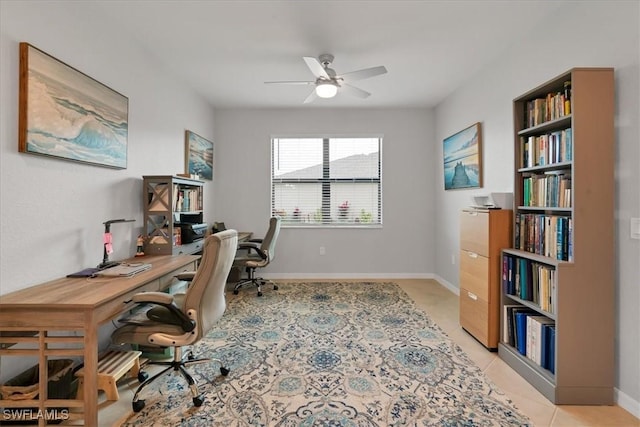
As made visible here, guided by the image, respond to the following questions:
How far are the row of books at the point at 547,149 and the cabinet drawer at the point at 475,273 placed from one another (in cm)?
87

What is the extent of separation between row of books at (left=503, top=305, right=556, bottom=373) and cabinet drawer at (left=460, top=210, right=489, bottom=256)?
52cm

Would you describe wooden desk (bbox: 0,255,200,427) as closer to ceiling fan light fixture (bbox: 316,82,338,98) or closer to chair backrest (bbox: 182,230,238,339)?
chair backrest (bbox: 182,230,238,339)

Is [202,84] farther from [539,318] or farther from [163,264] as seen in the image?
[539,318]

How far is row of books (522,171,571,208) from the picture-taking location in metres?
2.05

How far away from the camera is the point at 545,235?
2189 mm

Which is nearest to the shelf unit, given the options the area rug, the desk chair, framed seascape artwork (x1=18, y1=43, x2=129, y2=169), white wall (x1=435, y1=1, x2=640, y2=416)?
framed seascape artwork (x1=18, y1=43, x2=129, y2=169)

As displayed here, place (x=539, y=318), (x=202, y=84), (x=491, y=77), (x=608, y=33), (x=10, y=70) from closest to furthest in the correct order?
(x=10, y=70) < (x=608, y=33) < (x=539, y=318) < (x=491, y=77) < (x=202, y=84)

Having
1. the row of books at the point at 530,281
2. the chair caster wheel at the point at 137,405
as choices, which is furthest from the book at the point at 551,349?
the chair caster wheel at the point at 137,405

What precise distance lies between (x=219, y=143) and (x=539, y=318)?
183 inches

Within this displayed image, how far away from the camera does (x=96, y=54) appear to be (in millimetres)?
2359

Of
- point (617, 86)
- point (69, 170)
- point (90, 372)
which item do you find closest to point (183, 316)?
point (90, 372)

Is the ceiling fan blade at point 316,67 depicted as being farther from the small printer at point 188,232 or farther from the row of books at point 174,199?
the small printer at point 188,232

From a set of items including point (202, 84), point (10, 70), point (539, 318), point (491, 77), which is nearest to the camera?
point (10, 70)

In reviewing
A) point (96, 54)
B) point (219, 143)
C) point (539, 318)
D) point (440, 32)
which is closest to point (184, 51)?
point (96, 54)
